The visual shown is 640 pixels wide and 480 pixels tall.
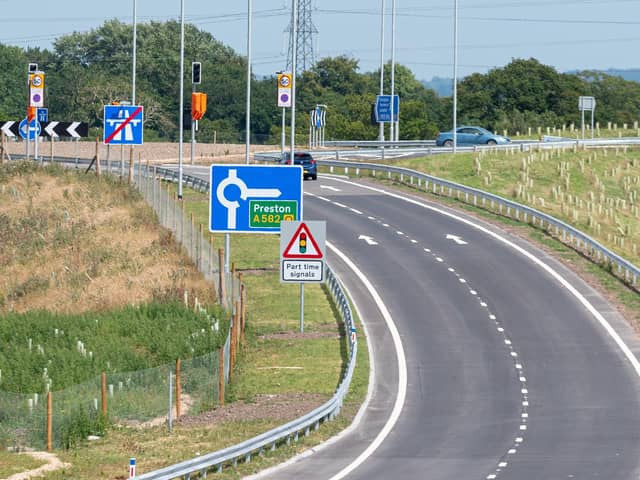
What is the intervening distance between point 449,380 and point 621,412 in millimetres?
4733

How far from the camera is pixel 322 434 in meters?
26.3

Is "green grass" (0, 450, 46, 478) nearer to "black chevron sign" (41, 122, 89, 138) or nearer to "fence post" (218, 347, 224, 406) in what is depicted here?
"fence post" (218, 347, 224, 406)

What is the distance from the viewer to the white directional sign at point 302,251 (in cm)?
3528

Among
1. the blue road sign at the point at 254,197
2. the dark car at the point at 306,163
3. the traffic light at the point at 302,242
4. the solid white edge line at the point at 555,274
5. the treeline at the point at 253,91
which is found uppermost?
the treeline at the point at 253,91

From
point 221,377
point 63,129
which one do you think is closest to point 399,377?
point 221,377

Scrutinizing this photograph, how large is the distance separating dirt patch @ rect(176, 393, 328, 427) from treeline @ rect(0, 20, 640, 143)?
81.1 metres

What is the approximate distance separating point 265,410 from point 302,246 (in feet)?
25.2

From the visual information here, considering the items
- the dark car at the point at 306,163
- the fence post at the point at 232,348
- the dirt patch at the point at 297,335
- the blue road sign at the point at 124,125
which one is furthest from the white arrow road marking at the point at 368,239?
the fence post at the point at 232,348

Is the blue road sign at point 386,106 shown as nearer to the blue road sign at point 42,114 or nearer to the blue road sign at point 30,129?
the blue road sign at point 42,114

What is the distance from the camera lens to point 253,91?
141 metres

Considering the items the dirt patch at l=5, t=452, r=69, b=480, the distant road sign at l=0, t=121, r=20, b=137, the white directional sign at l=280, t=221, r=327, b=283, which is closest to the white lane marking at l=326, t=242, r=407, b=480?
the white directional sign at l=280, t=221, r=327, b=283

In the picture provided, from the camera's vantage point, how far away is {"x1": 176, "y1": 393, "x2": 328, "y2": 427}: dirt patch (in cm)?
2766

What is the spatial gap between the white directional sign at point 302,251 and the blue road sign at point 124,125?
1238 centimetres

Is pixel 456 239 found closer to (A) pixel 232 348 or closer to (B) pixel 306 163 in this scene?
(A) pixel 232 348
